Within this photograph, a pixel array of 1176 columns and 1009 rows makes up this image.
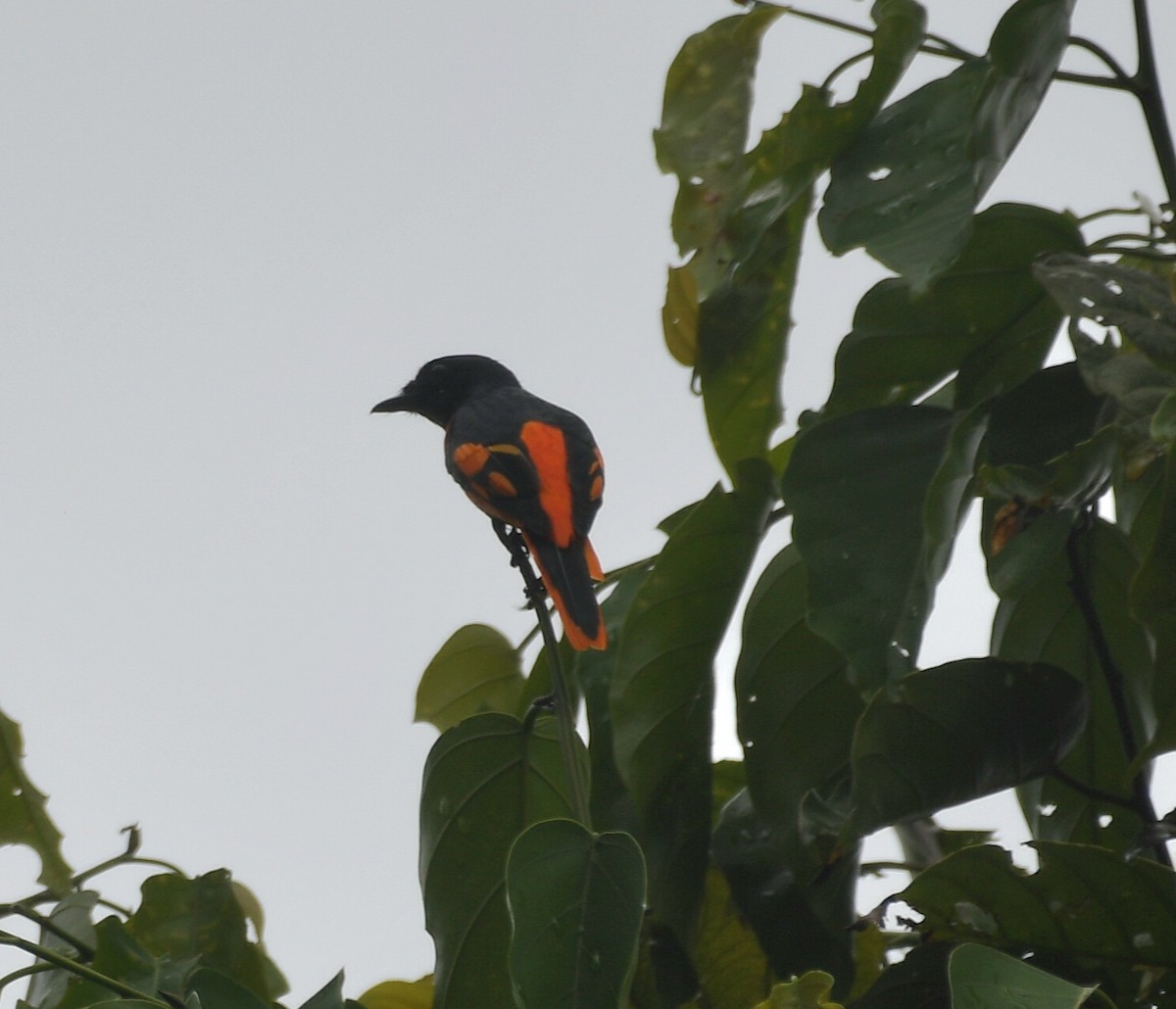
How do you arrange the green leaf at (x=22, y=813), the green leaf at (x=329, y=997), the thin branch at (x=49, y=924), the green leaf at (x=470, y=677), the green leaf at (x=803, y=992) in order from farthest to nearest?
1. the green leaf at (x=470, y=677)
2. the green leaf at (x=22, y=813)
3. the thin branch at (x=49, y=924)
4. the green leaf at (x=329, y=997)
5. the green leaf at (x=803, y=992)

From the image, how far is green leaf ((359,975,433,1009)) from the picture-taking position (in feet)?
6.08

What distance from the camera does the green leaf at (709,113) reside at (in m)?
1.76

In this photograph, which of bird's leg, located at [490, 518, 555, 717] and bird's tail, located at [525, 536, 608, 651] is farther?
bird's tail, located at [525, 536, 608, 651]

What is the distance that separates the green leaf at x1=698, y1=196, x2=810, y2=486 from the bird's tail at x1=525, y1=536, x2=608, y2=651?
26 cm

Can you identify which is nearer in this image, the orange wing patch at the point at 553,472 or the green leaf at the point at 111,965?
the green leaf at the point at 111,965

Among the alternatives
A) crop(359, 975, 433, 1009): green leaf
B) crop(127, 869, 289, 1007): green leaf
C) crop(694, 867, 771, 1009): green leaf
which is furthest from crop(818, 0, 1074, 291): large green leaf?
crop(127, 869, 289, 1007): green leaf

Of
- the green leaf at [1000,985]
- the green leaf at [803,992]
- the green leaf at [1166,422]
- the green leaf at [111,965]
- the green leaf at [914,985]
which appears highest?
the green leaf at [1166,422]

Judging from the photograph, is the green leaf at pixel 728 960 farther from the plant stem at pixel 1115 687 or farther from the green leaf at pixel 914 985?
the plant stem at pixel 1115 687

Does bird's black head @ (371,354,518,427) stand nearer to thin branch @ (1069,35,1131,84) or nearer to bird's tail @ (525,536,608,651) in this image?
bird's tail @ (525,536,608,651)

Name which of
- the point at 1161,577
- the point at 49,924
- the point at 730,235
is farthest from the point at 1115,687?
the point at 49,924

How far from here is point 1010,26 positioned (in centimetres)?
142

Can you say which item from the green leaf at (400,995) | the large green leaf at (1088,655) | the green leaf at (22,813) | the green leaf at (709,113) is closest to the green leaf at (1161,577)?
the large green leaf at (1088,655)

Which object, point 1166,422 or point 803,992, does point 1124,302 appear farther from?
point 803,992

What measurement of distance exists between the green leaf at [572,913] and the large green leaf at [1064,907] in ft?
0.97
